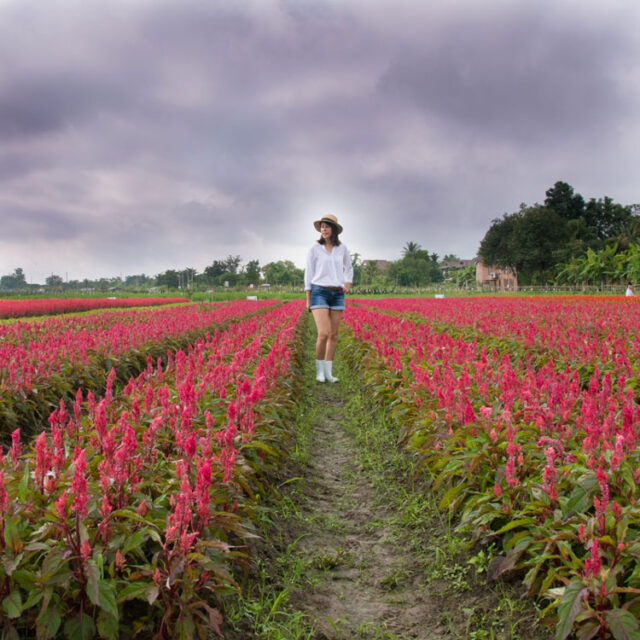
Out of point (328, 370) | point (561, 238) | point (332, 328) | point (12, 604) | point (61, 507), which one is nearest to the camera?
point (12, 604)

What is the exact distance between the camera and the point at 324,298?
7.20 meters

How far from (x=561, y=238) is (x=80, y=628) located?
66.5 metres

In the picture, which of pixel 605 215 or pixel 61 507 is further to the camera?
pixel 605 215

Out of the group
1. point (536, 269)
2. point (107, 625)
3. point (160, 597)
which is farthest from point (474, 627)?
point (536, 269)

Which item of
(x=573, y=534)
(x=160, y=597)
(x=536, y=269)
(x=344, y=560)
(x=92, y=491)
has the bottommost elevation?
(x=344, y=560)

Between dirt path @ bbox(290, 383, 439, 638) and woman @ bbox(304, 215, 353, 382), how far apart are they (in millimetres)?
2818

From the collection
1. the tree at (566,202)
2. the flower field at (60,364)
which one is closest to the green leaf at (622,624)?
the flower field at (60,364)

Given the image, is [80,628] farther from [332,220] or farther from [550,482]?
[332,220]

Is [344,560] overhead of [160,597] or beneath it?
beneath

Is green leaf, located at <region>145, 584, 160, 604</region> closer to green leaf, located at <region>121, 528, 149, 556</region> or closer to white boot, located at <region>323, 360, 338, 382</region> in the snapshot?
green leaf, located at <region>121, 528, 149, 556</region>

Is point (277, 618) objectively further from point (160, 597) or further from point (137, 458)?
point (137, 458)

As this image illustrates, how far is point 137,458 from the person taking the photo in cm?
238

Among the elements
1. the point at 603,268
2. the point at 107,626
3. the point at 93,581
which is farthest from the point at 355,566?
the point at 603,268

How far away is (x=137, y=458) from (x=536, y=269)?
214 ft
